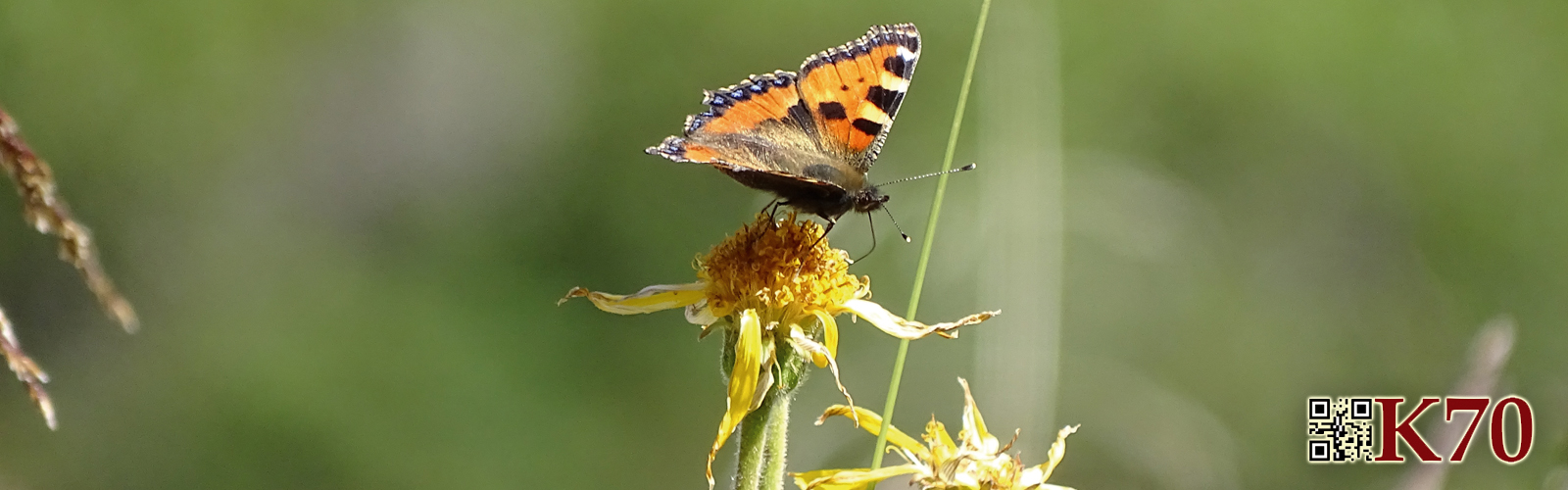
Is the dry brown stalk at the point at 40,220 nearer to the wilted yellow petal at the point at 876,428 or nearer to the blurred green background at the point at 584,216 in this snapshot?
the wilted yellow petal at the point at 876,428

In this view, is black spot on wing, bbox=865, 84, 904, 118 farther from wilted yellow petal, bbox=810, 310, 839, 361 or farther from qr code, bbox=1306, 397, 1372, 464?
qr code, bbox=1306, 397, 1372, 464

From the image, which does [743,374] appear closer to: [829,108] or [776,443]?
[776,443]

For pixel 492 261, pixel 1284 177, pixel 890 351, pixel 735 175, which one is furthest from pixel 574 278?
pixel 735 175

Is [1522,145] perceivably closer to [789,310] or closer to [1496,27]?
[1496,27]

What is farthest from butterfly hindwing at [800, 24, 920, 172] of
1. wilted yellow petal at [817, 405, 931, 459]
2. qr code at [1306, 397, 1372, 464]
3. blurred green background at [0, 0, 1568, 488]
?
blurred green background at [0, 0, 1568, 488]

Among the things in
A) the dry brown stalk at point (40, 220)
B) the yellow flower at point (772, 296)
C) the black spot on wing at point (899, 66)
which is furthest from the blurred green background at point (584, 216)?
A: the dry brown stalk at point (40, 220)

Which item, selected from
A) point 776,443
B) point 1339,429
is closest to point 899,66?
point 776,443
